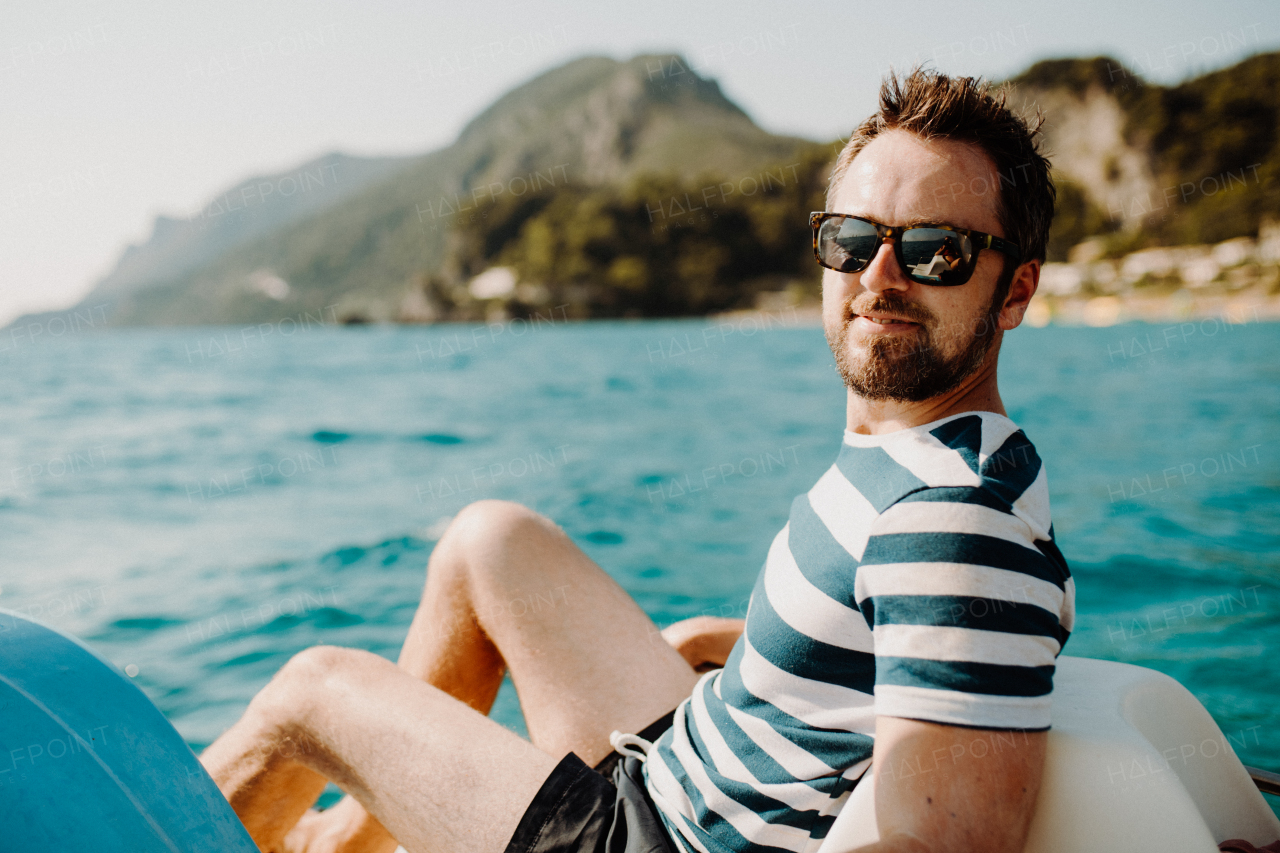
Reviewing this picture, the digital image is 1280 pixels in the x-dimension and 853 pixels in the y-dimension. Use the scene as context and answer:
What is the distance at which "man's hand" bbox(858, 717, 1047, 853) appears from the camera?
3.67 feet

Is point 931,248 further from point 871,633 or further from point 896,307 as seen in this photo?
point 871,633

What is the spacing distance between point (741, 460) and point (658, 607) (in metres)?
4.71

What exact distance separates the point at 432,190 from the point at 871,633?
14496 cm

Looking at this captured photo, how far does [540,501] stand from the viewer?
27.5 ft

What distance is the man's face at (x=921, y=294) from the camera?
4.78 feet

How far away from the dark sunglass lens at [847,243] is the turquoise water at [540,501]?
10.4 feet

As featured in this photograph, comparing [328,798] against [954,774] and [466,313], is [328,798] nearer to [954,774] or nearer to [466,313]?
[954,774]

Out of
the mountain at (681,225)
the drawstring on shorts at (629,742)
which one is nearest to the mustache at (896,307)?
the drawstring on shorts at (629,742)

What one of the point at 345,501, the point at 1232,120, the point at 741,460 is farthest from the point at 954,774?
the point at 1232,120

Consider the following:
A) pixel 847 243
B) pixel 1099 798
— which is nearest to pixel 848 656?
pixel 1099 798

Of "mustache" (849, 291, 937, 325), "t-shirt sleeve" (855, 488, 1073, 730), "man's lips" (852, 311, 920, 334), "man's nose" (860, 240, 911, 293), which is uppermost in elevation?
"man's nose" (860, 240, 911, 293)

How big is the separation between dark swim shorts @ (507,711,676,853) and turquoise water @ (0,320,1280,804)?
8.45 ft

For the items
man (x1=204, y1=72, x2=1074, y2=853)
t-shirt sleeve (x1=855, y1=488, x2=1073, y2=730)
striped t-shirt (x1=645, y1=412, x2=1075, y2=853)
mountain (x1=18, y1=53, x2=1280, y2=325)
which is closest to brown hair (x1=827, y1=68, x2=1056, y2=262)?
man (x1=204, y1=72, x2=1074, y2=853)

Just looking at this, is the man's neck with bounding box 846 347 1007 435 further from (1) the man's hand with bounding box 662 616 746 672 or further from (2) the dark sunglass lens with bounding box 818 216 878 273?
(1) the man's hand with bounding box 662 616 746 672
